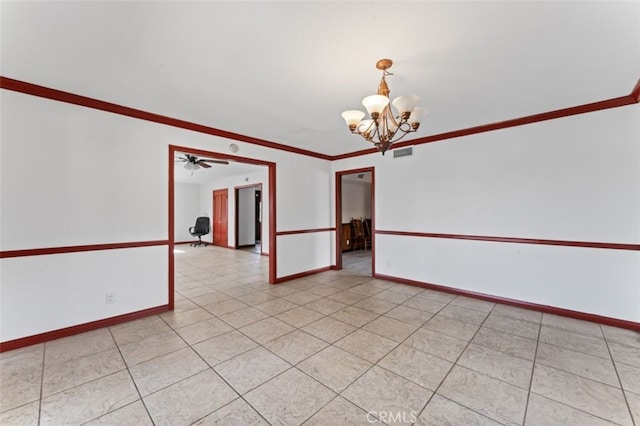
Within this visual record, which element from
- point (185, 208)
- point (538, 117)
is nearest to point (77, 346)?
point (538, 117)

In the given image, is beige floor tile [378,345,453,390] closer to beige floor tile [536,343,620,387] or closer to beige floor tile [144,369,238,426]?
beige floor tile [536,343,620,387]

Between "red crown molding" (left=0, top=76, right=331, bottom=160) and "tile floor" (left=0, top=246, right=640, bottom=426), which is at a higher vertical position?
"red crown molding" (left=0, top=76, right=331, bottom=160)

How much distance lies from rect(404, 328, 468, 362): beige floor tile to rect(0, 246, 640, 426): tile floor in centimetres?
2

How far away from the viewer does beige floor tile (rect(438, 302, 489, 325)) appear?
9.77 ft

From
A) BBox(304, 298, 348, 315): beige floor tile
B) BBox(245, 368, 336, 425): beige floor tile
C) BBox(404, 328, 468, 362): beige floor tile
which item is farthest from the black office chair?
BBox(404, 328, 468, 362): beige floor tile

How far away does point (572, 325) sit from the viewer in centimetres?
282

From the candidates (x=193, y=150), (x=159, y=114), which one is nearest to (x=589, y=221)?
(x=193, y=150)

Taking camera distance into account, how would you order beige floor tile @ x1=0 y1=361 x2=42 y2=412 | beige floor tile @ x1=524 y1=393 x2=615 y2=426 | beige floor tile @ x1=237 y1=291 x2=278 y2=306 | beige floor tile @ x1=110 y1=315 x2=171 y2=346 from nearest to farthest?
beige floor tile @ x1=524 y1=393 x2=615 y2=426 < beige floor tile @ x1=0 y1=361 x2=42 y2=412 < beige floor tile @ x1=110 y1=315 x2=171 y2=346 < beige floor tile @ x1=237 y1=291 x2=278 y2=306

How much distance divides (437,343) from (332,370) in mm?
1105

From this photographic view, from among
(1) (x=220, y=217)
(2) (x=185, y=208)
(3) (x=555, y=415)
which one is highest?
(2) (x=185, y=208)

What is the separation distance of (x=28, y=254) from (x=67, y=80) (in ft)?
5.52

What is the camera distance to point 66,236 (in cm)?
262

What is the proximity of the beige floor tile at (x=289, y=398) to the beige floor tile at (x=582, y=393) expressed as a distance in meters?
1.54

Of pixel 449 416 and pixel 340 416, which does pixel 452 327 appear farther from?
pixel 340 416
